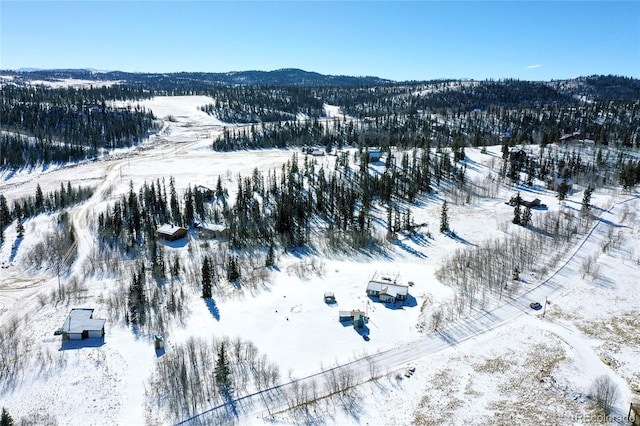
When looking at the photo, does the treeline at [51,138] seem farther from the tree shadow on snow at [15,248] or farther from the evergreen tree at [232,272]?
the evergreen tree at [232,272]

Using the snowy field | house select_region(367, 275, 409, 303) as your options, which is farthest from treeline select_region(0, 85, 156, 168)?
house select_region(367, 275, 409, 303)

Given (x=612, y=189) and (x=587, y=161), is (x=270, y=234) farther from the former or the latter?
(x=587, y=161)

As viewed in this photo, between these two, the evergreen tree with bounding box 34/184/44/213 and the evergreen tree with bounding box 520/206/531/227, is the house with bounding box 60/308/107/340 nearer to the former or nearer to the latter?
the evergreen tree with bounding box 34/184/44/213

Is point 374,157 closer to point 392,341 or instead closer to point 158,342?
point 392,341

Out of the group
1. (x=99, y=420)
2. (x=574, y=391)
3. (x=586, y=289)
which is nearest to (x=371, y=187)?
(x=586, y=289)

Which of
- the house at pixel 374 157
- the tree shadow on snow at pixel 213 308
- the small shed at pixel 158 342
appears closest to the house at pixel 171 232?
the tree shadow on snow at pixel 213 308

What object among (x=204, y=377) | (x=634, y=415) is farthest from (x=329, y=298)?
(x=634, y=415)
